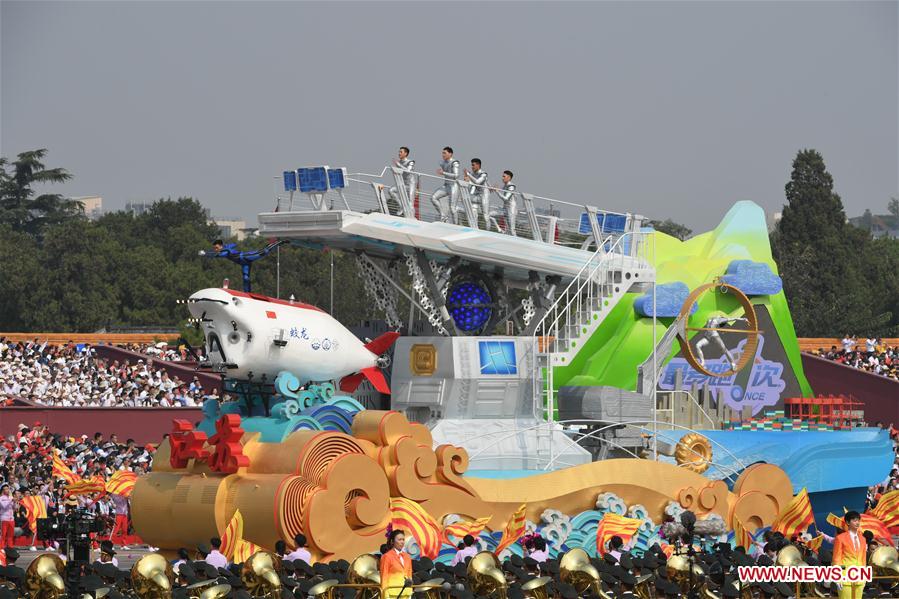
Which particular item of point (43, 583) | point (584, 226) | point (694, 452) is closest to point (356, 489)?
point (43, 583)

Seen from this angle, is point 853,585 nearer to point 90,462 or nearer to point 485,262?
point 485,262

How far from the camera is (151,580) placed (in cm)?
1856

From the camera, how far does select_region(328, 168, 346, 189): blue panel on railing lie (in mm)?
27533

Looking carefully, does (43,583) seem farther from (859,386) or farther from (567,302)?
(859,386)

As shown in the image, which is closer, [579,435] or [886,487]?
[579,435]

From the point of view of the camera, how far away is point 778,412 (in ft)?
123

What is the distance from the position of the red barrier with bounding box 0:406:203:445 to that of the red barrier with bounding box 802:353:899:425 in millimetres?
18620

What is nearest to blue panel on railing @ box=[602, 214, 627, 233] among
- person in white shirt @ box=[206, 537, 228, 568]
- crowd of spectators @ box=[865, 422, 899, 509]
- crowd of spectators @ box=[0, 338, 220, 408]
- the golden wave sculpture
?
the golden wave sculpture

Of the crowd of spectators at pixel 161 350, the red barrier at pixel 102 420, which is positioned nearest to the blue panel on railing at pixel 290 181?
the red barrier at pixel 102 420

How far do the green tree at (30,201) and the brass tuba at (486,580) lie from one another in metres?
61.8

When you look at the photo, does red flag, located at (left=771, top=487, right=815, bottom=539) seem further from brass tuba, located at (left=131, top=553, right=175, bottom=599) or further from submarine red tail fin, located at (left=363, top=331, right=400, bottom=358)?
brass tuba, located at (left=131, top=553, right=175, bottom=599)

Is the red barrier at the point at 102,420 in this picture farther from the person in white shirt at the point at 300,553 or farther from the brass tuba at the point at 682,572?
the brass tuba at the point at 682,572

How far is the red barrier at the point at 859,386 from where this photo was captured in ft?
148

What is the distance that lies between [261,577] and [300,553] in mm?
1733
